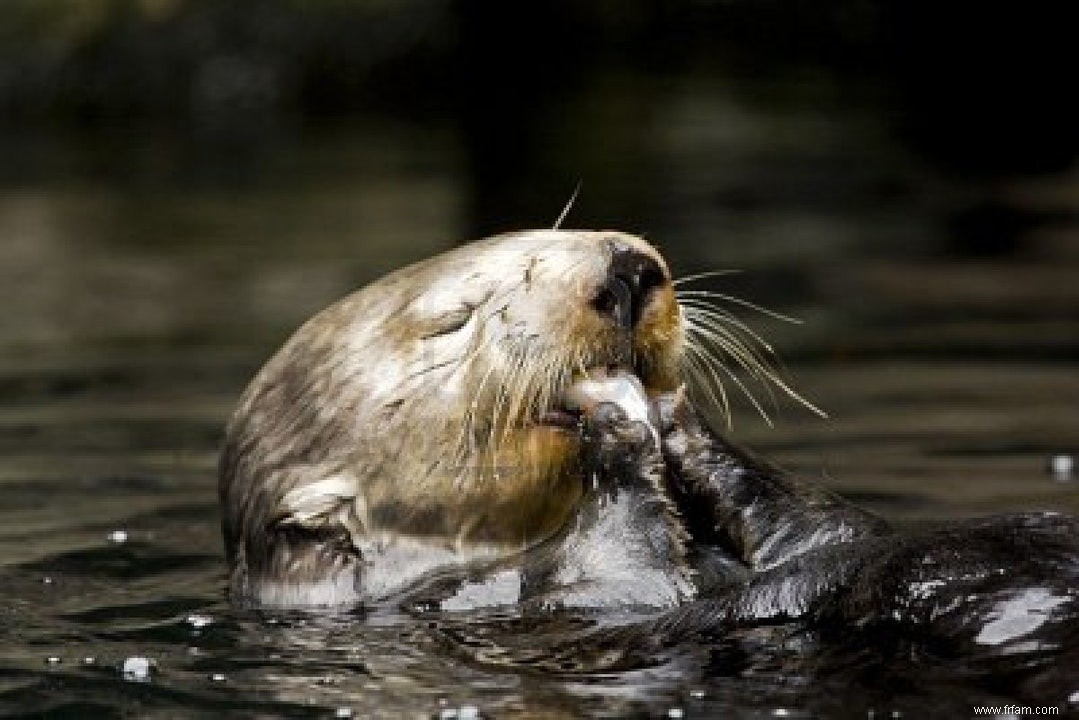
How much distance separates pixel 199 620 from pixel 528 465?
0.83 meters

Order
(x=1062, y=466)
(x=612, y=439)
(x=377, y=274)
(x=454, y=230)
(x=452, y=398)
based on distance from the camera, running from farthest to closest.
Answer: (x=454, y=230)
(x=377, y=274)
(x=1062, y=466)
(x=452, y=398)
(x=612, y=439)

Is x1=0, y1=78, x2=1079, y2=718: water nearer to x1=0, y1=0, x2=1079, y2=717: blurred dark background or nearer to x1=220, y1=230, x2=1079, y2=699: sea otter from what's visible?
x1=0, y1=0, x2=1079, y2=717: blurred dark background

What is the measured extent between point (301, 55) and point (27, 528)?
10692 mm

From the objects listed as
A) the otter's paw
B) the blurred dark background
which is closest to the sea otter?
the otter's paw

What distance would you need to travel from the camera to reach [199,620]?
4902 millimetres

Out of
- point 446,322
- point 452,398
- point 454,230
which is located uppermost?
point 454,230

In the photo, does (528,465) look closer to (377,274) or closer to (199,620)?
(199,620)

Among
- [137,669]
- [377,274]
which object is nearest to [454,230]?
[377,274]

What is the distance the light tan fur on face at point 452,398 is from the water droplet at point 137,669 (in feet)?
1.77

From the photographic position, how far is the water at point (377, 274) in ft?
14.0

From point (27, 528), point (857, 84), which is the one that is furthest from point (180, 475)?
point (857, 84)

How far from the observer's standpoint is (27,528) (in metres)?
6.15

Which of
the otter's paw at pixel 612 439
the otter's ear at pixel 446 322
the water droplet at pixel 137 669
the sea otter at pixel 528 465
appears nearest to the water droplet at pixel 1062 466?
the sea otter at pixel 528 465

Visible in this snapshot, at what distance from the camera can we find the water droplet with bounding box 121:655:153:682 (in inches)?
172
